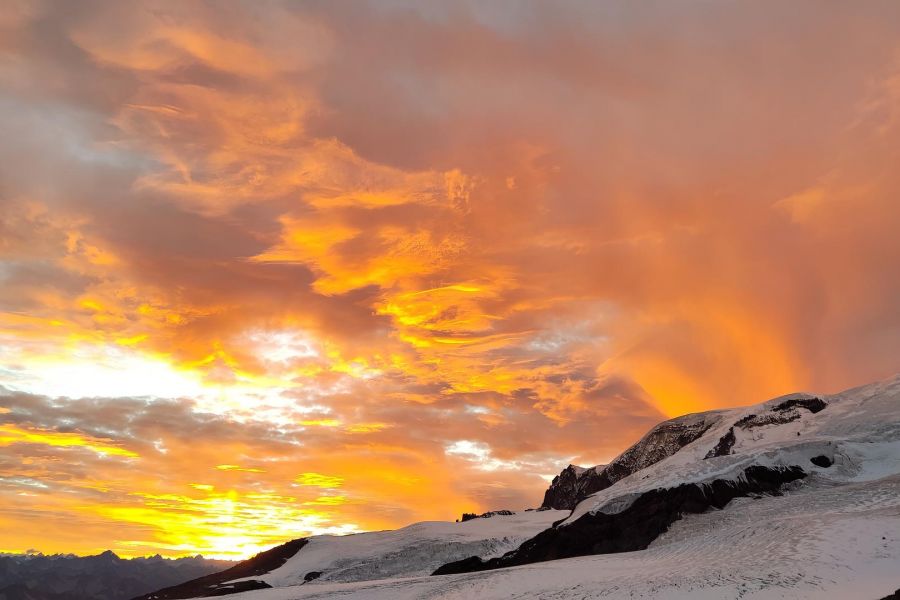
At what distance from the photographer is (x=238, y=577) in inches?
3258

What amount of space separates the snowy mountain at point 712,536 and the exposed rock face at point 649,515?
0.11 metres

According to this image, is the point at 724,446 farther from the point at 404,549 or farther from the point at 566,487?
the point at 566,487

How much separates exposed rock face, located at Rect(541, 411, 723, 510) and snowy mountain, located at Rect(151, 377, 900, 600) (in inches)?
526

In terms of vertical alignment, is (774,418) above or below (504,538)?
above

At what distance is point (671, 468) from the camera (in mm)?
61594

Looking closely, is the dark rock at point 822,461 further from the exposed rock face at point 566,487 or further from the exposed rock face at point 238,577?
the exposed rock face at point 566,487

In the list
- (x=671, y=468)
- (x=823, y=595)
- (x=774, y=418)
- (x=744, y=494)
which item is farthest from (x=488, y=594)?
(x=774, y=418)

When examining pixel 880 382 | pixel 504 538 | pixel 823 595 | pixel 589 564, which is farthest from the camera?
pixel 504 538

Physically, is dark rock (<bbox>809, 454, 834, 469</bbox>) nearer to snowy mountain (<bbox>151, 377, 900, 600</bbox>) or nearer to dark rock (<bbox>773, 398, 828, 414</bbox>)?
snowy mountain (<bbox>151, 377, 900, 600</bbox>)

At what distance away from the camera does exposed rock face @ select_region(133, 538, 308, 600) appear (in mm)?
70312

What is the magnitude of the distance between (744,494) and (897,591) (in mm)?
25126

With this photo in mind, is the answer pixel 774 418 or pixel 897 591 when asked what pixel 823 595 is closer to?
pixel 897 591

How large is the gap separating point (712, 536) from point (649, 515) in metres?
9.57

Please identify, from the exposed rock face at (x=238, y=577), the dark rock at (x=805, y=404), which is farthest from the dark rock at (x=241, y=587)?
the dark rock at (x=805, y=404)
